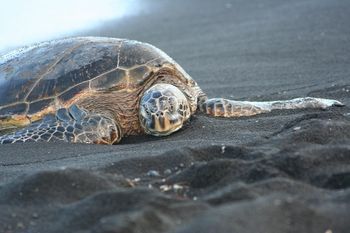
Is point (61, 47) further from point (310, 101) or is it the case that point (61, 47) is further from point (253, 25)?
point (253, 25)

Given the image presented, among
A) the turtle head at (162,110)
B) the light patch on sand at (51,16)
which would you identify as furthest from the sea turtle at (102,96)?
the light patch on sand at (51,16)

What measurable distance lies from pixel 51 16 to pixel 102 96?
27.6ft

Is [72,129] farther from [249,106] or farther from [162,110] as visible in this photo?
[249,106]

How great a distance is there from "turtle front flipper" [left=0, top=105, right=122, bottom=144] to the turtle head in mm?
243

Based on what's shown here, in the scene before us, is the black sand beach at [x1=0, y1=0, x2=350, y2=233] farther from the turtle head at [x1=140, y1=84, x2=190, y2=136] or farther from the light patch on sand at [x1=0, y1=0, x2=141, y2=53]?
the light patch on sand at [x1=0, y1=0, x2=141, y2=53]

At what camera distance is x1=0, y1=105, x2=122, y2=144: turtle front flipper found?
4.27 metres

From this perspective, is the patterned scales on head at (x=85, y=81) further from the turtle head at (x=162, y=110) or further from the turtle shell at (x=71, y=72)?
the turtle head at (x=162, y=110)

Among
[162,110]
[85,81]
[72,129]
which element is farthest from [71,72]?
[162,110]

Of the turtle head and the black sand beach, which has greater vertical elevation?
the black sand beach

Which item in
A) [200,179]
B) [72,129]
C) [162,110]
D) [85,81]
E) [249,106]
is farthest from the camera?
[249,106]

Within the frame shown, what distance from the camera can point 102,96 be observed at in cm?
470

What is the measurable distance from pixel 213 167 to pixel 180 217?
55 centimetres

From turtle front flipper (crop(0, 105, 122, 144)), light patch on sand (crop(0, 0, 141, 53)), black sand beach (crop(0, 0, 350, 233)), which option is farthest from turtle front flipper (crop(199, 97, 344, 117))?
light patch on sand (crop(0, 0, 141, 53))

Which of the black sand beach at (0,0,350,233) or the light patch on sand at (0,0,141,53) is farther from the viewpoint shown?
the light patch on sand at (0,0,141,53)
